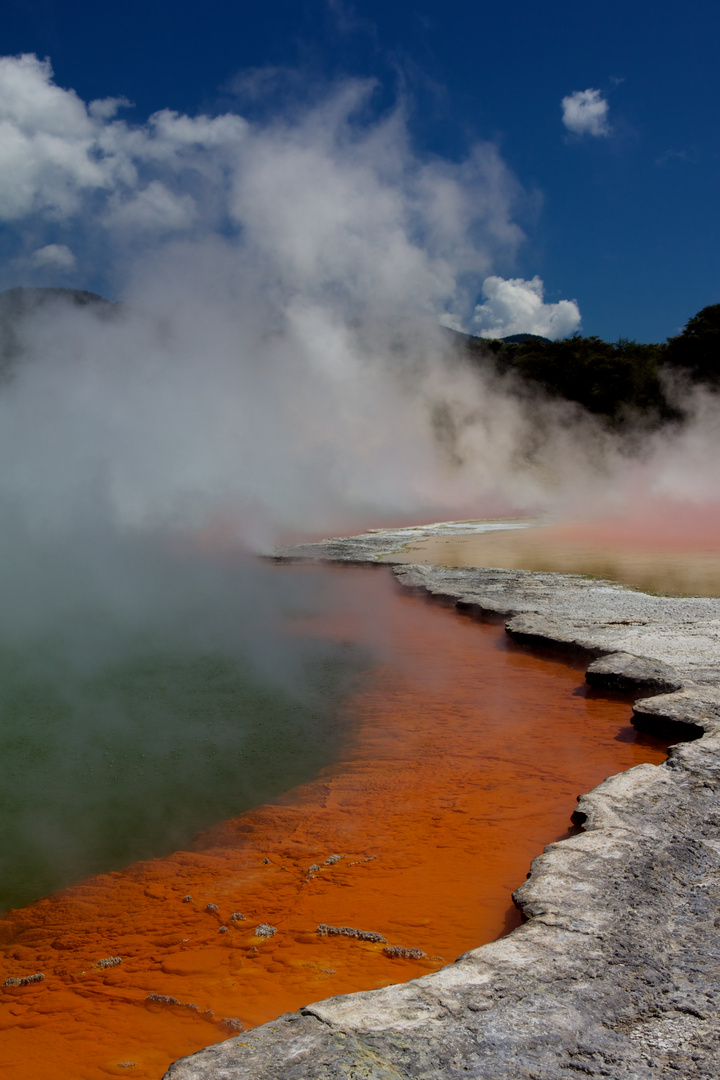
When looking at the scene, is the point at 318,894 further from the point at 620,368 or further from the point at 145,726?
the point at 620,368

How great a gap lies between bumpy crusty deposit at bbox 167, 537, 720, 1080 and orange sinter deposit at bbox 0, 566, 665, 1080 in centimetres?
41

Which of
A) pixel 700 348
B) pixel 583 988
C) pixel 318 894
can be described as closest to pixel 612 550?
pixel 318 894

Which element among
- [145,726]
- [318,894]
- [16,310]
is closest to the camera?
[318,894]

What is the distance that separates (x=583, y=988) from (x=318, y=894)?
1.31m

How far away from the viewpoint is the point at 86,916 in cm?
288

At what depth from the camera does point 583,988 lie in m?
1.77

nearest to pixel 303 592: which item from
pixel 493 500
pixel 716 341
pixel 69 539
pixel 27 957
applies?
pixel 69 539

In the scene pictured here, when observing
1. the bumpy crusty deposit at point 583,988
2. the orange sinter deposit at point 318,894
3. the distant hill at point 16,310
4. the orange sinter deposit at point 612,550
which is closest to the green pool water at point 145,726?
the orange sinter deposit at point 318,894

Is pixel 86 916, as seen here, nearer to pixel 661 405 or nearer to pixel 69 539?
pixel 69 539

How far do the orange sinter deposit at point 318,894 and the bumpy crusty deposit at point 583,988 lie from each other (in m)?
0.41

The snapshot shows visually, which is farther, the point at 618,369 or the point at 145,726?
the point at 618,369

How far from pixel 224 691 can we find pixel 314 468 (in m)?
16.5

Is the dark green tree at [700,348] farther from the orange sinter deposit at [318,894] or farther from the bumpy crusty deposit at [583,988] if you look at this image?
the bumpy crusty deposit at [583,988]

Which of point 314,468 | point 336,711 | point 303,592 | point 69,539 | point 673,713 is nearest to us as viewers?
point 673,713
